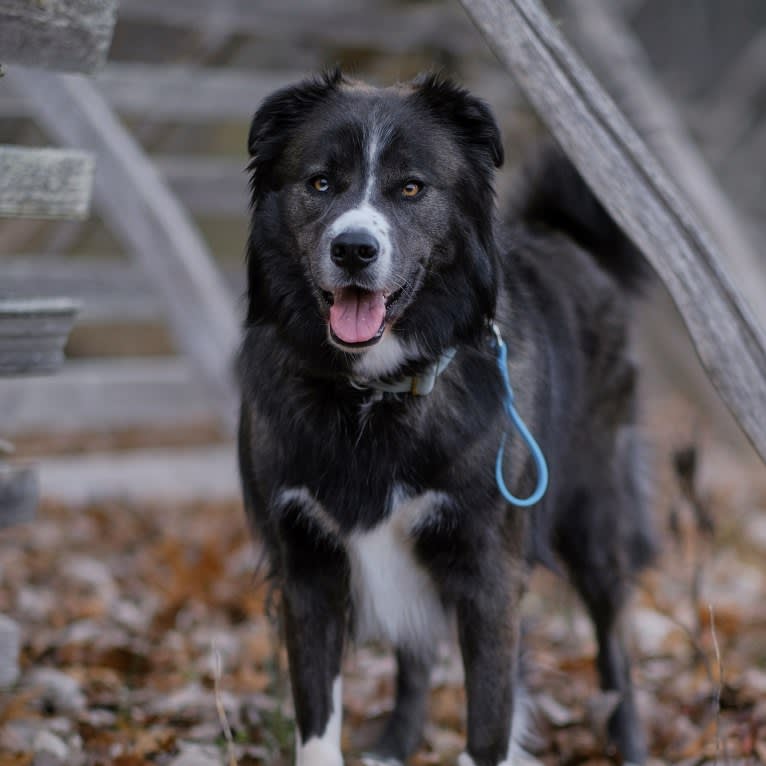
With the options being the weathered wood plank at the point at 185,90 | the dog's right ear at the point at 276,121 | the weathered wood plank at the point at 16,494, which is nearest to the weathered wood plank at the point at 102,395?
the weathered wood plank at the point at 185,90

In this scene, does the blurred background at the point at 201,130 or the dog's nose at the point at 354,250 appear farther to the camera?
the blurred background at the point at 201,130

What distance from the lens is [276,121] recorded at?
2598 mm

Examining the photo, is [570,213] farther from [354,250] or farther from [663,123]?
[663,123]

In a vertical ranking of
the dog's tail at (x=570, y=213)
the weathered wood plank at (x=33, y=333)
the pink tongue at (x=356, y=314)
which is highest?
the pink tongue at (x=356, y=314)

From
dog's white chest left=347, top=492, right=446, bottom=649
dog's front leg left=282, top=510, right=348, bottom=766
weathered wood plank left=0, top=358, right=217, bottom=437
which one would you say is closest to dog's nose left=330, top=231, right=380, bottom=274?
dog's white chest left=347, top=492, right=446, bottom=649

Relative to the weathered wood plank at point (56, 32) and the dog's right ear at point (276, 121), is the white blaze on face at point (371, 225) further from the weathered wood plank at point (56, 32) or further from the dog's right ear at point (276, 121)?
the weathered wood plank at point (56, 32)

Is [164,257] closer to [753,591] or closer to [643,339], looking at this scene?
[753,591]

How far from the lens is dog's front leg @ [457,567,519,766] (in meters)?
2.47

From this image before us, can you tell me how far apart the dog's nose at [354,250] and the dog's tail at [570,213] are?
1.30 m

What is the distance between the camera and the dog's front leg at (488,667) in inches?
97.2

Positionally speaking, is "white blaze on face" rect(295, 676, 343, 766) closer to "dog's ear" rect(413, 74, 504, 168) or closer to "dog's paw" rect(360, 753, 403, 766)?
"dog's paw" rect(360, 753, 403, 766)

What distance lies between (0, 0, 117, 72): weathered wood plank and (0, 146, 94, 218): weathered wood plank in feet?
0.94

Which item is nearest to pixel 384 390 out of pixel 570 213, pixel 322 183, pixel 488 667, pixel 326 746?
pixel 322 183

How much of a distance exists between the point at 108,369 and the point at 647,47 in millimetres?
6118
